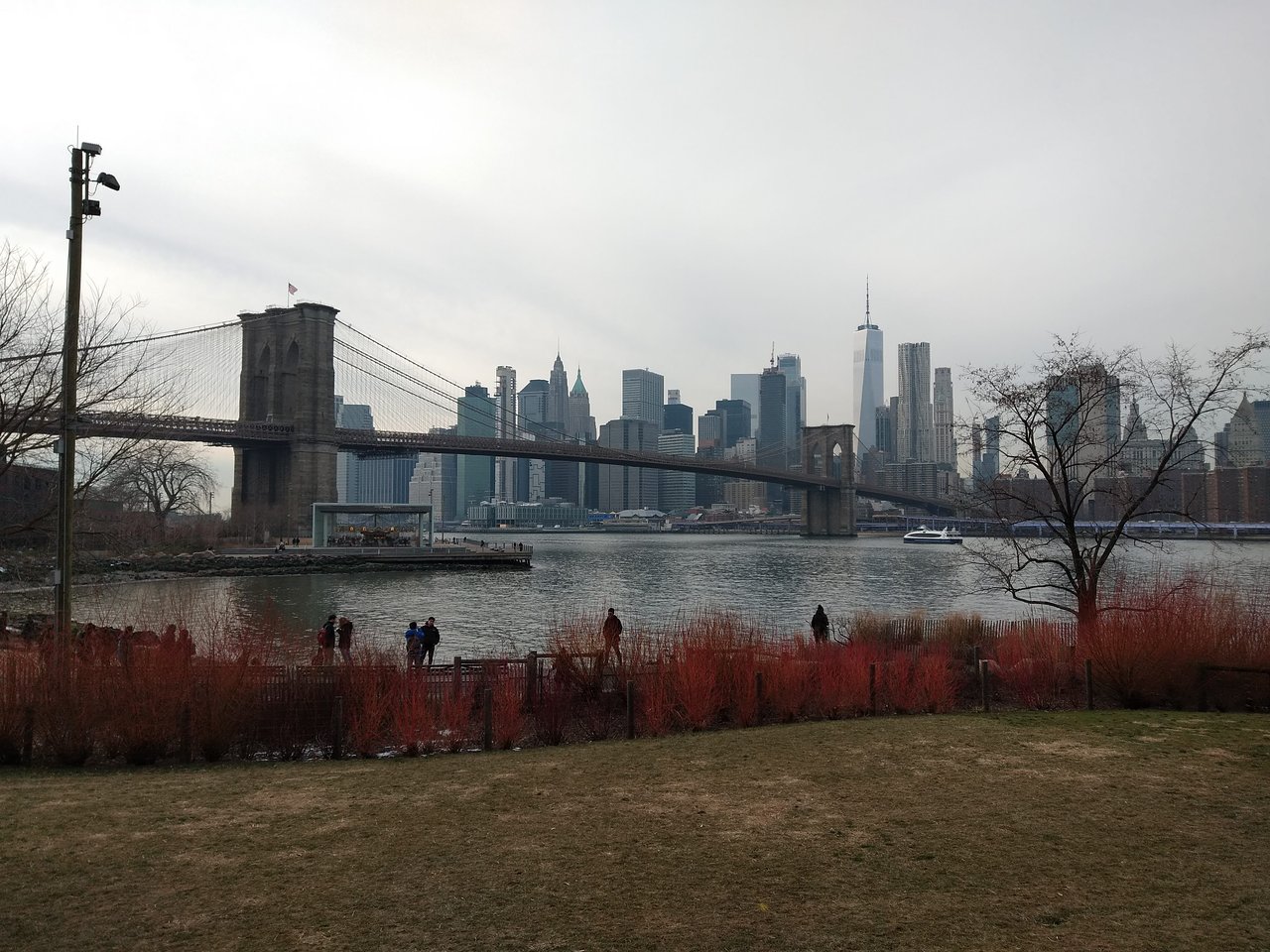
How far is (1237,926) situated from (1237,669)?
9.11 meters

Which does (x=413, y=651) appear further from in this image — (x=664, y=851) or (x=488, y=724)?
(x=664, y=851)

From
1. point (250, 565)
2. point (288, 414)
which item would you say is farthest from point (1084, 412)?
point (288, 414)

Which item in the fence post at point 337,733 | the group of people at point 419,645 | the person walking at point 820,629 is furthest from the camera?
the person walking at point 820,629

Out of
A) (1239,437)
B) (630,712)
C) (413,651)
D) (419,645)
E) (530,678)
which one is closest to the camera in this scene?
(630,712)

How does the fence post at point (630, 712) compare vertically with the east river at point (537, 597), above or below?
above

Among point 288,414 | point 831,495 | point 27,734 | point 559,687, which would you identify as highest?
point 288,414

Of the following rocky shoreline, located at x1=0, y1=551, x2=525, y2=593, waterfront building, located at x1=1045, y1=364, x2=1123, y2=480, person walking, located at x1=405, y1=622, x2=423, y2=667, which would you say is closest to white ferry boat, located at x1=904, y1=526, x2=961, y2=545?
rocky shoreline, located at x1=0, y1=551, x2=525, y2=593

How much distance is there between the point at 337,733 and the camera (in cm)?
1096

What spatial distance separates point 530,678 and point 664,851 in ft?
22.6

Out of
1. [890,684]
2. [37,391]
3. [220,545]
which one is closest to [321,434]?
[220,545]

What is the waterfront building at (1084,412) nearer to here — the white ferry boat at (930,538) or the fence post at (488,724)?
the fence post at (488,724)

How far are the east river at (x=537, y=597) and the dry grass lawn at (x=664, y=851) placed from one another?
13345 mm

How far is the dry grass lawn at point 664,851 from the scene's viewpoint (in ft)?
17.7

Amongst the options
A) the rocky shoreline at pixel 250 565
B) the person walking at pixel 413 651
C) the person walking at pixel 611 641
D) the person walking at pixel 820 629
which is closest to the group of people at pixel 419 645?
the person walking at pixel 413 651
